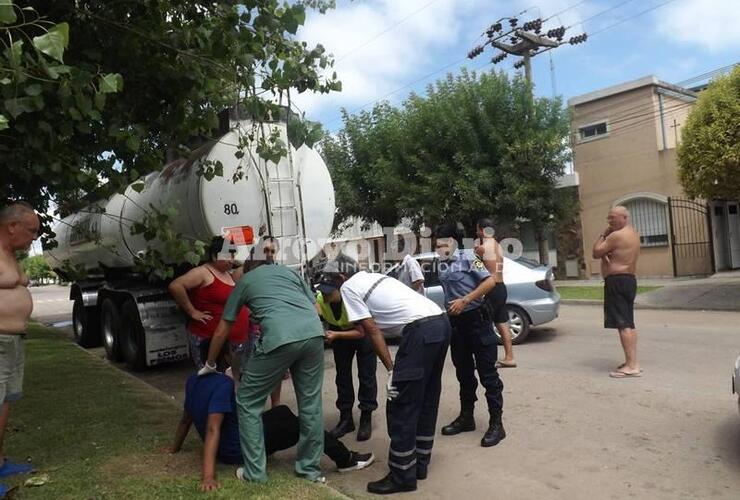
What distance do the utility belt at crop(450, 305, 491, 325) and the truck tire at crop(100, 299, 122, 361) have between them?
21.3 ft

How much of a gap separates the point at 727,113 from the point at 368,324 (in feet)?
32.4

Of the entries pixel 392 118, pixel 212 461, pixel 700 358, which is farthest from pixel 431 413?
pixel 392 118

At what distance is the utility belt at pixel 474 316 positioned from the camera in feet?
15.6

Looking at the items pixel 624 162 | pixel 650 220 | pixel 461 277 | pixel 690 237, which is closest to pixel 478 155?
pixel 624 162

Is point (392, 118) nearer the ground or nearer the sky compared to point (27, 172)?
nearer the sky

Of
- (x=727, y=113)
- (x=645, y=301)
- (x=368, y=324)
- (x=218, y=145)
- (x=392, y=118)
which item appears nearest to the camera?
(x=368, y=324)

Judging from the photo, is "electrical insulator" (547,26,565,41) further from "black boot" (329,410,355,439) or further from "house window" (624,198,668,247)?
"black boot" (329,410,355,439)

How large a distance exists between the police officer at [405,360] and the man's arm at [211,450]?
992mm

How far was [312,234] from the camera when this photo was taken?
7340mm

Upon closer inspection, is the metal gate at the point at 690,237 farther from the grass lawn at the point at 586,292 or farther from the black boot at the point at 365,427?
the black boot at the point at 365,427

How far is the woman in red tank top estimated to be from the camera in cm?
546

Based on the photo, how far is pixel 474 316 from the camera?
15.7 feet

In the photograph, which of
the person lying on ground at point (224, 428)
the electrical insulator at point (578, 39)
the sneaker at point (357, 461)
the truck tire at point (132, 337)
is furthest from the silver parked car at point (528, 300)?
the electrical insulator at point (578, 39)

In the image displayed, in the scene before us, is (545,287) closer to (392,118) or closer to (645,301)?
(645,301)
